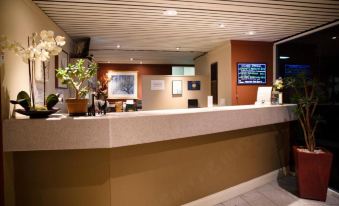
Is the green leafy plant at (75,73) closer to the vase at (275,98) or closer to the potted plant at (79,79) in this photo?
the potted plant at (79,79)

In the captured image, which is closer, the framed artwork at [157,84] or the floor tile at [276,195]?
the floor tile at [276,195]

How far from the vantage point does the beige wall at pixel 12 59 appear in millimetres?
2064

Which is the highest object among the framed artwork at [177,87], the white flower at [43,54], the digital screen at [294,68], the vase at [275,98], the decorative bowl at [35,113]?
the digital screen at [294,68]

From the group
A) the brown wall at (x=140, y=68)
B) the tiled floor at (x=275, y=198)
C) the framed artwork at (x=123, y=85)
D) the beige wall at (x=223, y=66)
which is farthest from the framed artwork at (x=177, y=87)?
the tiled floor at (x=275, y=198)

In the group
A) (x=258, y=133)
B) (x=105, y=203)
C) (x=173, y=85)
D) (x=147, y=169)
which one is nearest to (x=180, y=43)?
(x=173, y=85)

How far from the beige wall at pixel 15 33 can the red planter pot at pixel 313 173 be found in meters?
3.46

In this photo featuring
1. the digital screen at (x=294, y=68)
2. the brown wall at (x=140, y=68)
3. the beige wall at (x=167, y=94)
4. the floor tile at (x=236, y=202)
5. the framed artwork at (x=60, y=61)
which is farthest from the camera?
the brown wall at (x=140, y=68)

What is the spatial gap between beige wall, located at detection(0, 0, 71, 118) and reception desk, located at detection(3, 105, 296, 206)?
45 cm

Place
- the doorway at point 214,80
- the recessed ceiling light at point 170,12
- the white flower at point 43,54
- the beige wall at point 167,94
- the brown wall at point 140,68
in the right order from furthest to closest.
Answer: the brown wall at point 140,68
the beige wall at point 167,94
the doorway at point 214,80
the recessed ceiling light at point 170,12
the white flower at point 43,54

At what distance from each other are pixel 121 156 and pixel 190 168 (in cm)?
91

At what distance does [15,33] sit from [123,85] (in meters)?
→ 6.93

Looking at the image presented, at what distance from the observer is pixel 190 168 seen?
9.17 feet

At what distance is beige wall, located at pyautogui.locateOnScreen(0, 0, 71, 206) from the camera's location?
206 centimetres

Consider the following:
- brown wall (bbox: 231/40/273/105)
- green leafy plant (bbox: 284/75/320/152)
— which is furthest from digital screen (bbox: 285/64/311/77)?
green leafy plant (bbox: 284/75/320/152)
